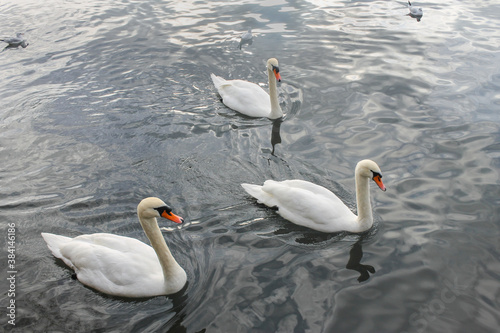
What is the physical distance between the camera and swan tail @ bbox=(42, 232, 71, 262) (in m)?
6.30

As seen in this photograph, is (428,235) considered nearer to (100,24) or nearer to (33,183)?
(33,183)

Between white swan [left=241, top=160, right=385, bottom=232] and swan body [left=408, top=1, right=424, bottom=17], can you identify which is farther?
swan body [left=408, top=1, right=424, bottom=17]

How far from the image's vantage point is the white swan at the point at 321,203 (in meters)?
6.69

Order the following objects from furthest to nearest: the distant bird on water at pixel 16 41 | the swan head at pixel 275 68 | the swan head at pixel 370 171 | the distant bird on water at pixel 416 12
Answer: the distant bird on water at pixel 416 12
the distant bird on water at pixel 16 41
the swan head at pixel 275 68
the swan head at pixel 370 171

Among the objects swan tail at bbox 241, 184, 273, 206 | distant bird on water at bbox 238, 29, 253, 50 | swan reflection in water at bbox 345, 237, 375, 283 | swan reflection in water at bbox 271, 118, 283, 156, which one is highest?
distant bird on water at bbox 238, 29, 253, 50

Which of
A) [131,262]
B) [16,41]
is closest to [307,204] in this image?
[131,262]

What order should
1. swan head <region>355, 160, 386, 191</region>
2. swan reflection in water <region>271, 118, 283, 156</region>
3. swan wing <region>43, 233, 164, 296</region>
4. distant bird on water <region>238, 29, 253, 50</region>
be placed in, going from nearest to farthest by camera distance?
swan wing <region>43, 233, 164, 296</region> < swan head <region>355, 160, 386, 191</region> < swan reflection in water <region>271, 118, 283, 156</region> < distant bird on water <region>238, 29, 253, 50</region>

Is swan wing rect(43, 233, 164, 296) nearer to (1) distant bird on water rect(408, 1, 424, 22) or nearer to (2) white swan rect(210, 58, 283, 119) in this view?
(2) white swan rect(210, 58, 283, 119)

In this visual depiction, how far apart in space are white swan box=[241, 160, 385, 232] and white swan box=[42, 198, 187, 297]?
6.59 feet

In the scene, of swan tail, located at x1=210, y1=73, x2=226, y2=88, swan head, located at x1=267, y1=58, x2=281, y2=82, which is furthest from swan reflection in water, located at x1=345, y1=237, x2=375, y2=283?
swan tail, located at x1=210, y1=73, x2=226, y2=88

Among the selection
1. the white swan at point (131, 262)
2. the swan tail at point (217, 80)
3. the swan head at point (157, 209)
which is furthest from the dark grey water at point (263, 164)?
the swan head at point (157, 209)

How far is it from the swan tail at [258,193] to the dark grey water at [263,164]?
20 centimetres

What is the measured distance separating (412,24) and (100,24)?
35.8 ft

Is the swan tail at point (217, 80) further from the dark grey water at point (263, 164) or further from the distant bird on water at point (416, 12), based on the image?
the distant bird on water at point (416, 12)
